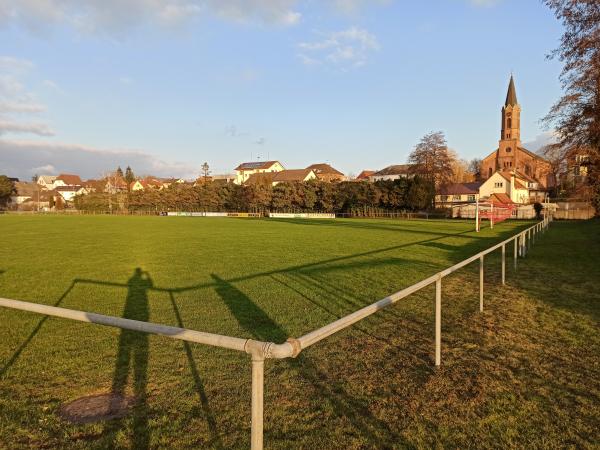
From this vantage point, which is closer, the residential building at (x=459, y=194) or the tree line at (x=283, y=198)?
the tree line at (x=283, y=198)

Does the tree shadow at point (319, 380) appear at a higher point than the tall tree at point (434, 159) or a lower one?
lower

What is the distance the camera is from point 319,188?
75250 millimetres

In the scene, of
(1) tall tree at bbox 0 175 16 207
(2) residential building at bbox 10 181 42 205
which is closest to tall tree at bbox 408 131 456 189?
(1) tall tree at bbox 0 175 16 207

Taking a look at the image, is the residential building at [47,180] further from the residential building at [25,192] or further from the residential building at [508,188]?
the residential building at [508,188]

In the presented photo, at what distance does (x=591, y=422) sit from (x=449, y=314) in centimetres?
410

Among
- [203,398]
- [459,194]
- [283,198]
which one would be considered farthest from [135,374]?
[459,194]

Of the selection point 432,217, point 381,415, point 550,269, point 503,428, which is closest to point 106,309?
point 381,415

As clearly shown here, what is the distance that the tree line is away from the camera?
6694 cm

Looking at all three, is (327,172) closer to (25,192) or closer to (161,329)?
(25,192)

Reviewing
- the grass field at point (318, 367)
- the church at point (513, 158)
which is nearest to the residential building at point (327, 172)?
the church at point (513, 158)

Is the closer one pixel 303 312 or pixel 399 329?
pixel 399 329

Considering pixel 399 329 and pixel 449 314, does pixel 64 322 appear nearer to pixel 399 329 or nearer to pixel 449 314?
pixel 399 329

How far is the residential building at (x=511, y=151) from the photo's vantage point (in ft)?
339

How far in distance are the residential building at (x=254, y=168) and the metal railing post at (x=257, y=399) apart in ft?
435
